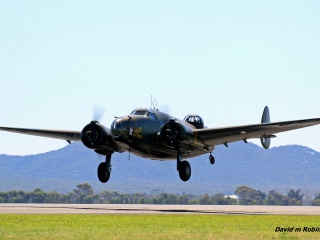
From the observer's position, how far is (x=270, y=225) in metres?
33.2

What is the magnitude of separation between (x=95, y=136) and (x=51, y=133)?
9.37 m

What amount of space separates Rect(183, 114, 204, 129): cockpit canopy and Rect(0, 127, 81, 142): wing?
9082 mm

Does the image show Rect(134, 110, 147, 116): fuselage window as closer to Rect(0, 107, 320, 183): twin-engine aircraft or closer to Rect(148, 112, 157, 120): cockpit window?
Rect(0, 107, 320, 183): twin-engine aircraft

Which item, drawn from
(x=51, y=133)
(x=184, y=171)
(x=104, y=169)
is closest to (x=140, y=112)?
(x=184, y=171)

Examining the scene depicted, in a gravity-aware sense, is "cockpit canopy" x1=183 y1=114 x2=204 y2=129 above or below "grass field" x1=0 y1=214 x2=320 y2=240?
above

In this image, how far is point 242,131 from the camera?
49094mm

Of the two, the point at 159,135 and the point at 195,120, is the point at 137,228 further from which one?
the point at 195,120

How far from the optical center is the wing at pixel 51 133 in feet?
180

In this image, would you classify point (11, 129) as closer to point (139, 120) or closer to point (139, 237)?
point (139, 120)

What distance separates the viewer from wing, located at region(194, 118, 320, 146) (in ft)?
156

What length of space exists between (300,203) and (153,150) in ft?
201

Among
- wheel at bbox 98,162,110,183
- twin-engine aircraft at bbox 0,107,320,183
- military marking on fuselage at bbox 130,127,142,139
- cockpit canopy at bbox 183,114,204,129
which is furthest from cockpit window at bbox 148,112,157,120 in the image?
cockpit canopy at bbox 183,114,204,129

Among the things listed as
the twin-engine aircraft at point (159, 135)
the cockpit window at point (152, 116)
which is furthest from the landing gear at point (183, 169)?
the cockpit window at point (152, 116)

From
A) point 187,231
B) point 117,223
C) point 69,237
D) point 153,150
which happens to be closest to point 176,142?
point 153,150
